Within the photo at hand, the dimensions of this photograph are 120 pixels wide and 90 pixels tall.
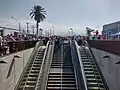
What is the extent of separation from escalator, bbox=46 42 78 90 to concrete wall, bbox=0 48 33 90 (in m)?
2.41

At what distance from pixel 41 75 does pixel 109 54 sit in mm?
5698

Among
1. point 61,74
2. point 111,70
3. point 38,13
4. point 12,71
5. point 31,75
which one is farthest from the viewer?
point 38,13

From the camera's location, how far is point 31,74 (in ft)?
70.4

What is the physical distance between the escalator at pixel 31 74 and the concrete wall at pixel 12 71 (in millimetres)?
610

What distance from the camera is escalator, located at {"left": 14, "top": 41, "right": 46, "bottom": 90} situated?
19.4 m

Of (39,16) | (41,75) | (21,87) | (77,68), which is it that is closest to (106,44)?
(77,68)

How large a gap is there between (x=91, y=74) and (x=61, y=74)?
2.52 metres

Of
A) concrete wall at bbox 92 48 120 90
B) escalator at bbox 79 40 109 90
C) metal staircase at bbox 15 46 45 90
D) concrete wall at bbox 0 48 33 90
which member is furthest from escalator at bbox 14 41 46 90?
concrete wall at bbox 92 48 120 90

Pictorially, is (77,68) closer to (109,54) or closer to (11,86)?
(109,54)

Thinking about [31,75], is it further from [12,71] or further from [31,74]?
[12,71]

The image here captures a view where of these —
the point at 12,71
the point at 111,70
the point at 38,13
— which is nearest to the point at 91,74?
the point at 111,70

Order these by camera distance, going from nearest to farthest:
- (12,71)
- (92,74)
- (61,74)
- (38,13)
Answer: (12,71) → (92,74) → (61,74) → (38,13)

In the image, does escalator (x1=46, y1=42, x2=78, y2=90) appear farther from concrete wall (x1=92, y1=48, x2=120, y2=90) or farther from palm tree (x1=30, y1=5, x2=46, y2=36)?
palm tree (x1=30, y1=5, x2=46, y2=36)

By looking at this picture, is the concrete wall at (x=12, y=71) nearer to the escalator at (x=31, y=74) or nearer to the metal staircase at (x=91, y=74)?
the escalator at (x=31, y=74)
